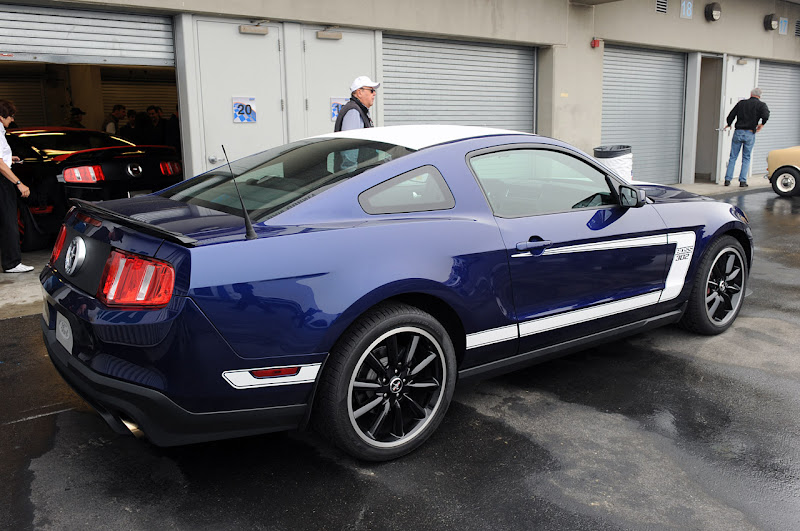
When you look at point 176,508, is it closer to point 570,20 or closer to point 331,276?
point 331,276

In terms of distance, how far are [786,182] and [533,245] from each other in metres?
12.1

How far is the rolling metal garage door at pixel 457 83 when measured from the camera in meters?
10.5

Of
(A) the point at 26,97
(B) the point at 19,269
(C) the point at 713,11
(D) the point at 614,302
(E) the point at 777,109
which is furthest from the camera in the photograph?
(A) the point at 26,97

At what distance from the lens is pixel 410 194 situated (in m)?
3.34

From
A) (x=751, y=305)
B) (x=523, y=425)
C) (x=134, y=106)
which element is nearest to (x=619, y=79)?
(x=751, y=305)

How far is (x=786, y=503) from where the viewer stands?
2838mm

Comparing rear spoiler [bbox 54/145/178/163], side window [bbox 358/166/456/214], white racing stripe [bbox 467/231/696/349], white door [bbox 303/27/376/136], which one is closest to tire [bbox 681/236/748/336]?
white racing stripe [bbox 467/231/696/349]

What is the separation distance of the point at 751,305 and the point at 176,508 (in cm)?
495

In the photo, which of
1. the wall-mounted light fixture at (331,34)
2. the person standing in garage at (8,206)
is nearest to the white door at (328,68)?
the wall-mounted light fixture at (331,34)

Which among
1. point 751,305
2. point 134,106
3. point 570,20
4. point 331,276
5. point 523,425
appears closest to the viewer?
point 331,276

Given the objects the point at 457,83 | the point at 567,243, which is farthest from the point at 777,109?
the point at 567,243

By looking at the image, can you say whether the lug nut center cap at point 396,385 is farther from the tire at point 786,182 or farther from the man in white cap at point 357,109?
the tire at point 786,182

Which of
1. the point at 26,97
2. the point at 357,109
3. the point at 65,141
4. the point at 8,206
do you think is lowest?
the point at 8,206

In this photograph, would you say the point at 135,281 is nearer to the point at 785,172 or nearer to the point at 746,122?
the point at 785,172
